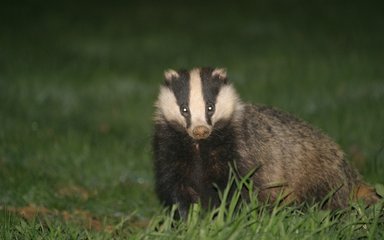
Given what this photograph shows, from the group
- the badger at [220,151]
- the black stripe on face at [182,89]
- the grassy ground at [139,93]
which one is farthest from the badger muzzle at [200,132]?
the grassy ground at [139,93]

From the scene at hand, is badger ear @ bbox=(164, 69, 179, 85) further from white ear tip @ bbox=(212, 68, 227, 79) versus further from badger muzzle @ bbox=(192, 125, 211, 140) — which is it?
badger muzzle @ bbox=(192, 125, 211, 140)

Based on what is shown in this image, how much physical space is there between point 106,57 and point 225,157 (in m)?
7.41

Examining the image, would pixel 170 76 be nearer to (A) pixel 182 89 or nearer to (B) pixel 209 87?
(A) pixel 182 89

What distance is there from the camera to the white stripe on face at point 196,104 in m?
5.04

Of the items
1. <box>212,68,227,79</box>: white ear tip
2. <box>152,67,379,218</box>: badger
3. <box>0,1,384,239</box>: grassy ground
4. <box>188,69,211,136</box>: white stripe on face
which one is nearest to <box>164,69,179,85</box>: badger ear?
<box>152,67,379,218</box>: badger

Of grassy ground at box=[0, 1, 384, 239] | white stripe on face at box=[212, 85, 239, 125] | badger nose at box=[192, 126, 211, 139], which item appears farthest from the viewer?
white stripe on face at box=[212, 85, 239, 125]

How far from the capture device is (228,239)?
4.07 metres

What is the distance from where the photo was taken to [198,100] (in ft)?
16.7

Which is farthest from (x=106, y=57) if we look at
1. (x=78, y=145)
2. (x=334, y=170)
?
(x=334, y=170)

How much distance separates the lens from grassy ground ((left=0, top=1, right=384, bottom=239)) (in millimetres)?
4832

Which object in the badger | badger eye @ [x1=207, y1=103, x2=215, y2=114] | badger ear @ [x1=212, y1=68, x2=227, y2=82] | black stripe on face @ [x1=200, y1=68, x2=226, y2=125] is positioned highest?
badger ear @ [x1=212, y1=68, x2=227, y2=82]

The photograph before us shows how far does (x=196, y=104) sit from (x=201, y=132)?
0.73 feet

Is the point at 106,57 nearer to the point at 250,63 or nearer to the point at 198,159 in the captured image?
the point at 250,63

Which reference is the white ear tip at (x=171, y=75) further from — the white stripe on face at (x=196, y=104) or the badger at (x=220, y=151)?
the white stripe on face at (x=196, y=104)
